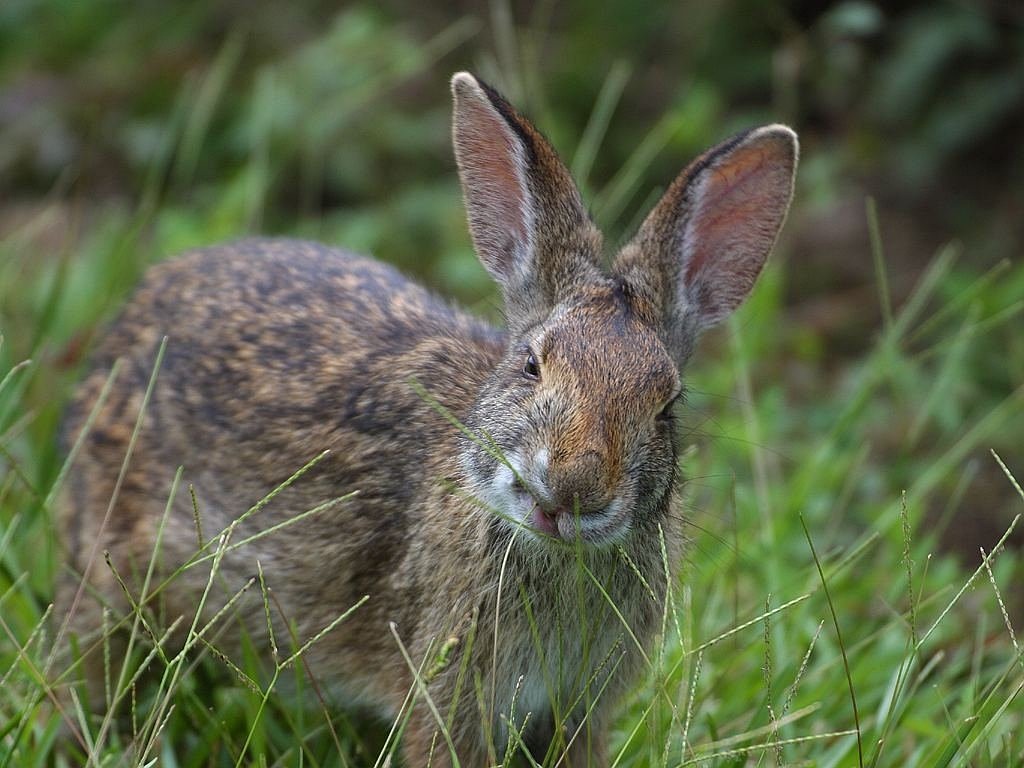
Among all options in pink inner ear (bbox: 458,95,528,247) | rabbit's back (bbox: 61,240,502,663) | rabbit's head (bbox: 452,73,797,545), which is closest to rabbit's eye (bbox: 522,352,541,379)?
rabbit's head (bbox: 452,73,797,545)

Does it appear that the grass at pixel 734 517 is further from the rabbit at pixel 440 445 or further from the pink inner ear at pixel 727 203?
the pink inner ear at pixel 727 203

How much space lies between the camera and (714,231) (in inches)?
176

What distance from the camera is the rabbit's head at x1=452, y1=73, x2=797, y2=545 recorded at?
3514mm

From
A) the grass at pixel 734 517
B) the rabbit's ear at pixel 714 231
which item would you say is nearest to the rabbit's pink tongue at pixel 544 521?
the grass at pixel 734 517

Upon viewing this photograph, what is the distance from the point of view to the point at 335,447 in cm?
456

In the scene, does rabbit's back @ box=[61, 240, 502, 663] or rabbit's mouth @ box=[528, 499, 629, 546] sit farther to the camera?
rabbit's back @ box=[61, 240, 502, 663]

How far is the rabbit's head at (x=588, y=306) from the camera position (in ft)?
11.5

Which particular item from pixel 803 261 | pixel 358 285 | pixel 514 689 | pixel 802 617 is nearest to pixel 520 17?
pixel 803 261

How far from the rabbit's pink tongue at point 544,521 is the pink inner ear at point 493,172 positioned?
119 cm

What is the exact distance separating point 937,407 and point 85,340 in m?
3.73

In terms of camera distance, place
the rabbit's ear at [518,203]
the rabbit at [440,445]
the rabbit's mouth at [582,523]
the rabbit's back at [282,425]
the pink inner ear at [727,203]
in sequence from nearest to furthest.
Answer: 1. the rabbit's mouth at [582,523]
2. the rabbit at [440,445]
3. the rabbit's ear at [518,203]
4. the pink inner ear at [727,203]
5. the rabbit's back at [282,425]

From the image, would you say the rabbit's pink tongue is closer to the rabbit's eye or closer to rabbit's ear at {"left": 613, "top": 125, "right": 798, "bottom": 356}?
the rabbit's eye

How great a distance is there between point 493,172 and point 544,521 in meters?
1.37

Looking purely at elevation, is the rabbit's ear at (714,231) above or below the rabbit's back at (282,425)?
above
